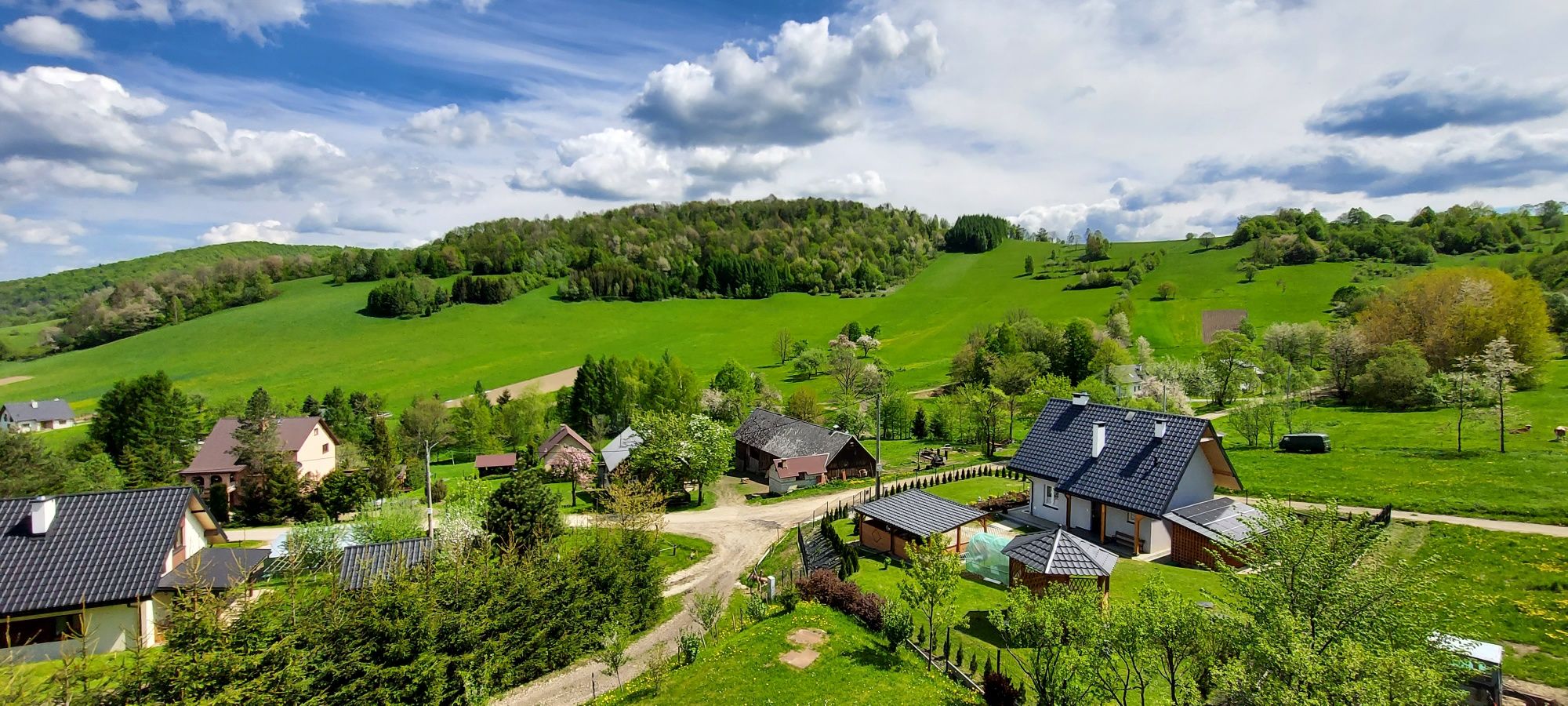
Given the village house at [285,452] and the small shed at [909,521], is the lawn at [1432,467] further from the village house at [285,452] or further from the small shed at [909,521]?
the village house at [285,452]

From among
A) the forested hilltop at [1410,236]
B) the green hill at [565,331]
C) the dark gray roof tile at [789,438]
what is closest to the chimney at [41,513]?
the dark gray roof tile at [789,438]

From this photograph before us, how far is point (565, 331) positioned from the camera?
11481 centimetres

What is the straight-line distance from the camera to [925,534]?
89.7 ft

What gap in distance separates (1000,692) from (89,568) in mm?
31298

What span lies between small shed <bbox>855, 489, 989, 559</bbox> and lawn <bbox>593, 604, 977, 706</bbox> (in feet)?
24.6

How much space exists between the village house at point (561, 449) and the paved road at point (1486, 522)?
5171cm

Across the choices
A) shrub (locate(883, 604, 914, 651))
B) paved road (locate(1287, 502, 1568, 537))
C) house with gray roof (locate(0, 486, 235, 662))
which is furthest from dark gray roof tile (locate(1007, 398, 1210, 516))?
house with gray roof (locate(0, 486, 235, 662))

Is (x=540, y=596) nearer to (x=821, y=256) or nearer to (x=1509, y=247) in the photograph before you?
(x=821, y=256)

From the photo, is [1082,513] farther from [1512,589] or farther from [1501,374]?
[1501,374]

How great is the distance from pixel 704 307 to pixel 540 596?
111 meters

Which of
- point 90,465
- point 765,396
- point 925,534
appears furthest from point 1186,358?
point 90,465

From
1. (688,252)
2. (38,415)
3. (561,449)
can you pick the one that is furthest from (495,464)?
(688,252)

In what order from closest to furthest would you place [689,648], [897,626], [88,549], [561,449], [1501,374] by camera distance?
[897,626] < [689,648] < [88,549] < [1501,374] < [561,449]

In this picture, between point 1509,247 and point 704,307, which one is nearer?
point 1509,247
